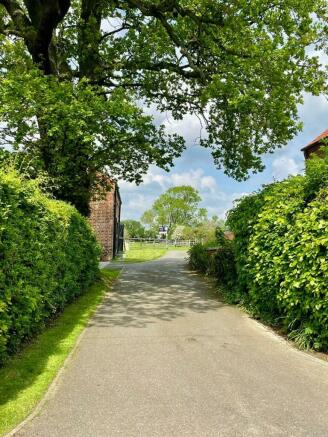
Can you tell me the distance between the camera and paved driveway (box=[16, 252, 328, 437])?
175 inches

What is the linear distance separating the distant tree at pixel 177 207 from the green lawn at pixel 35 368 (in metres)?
96.3

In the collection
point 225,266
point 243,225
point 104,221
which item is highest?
point 104,221

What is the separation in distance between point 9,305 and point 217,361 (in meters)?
3.26

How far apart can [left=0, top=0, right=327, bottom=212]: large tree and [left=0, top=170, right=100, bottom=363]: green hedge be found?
408 centimetres

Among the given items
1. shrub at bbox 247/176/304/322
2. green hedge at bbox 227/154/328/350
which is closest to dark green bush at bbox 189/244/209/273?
green hedge at bbox 227/154/328/350

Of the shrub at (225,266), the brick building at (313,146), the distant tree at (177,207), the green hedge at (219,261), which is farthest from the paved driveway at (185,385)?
the distant tree at (177,207)

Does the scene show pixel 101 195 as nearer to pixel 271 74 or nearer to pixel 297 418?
pixel 271 74

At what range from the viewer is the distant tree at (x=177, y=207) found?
350 feet

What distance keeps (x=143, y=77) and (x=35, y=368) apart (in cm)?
1538

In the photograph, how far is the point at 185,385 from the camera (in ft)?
18.6

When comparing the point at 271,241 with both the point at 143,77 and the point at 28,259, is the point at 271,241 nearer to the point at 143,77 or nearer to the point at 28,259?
the point at 28,259

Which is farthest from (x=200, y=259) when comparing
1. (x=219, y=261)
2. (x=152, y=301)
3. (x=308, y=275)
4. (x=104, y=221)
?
(x=308, y=275)

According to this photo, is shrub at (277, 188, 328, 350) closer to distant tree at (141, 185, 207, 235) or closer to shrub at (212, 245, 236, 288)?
shrub at (212, 245, 236, 288)

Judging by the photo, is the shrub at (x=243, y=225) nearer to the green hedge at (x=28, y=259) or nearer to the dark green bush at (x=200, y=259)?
the green hedge at (x=28, y=259)
